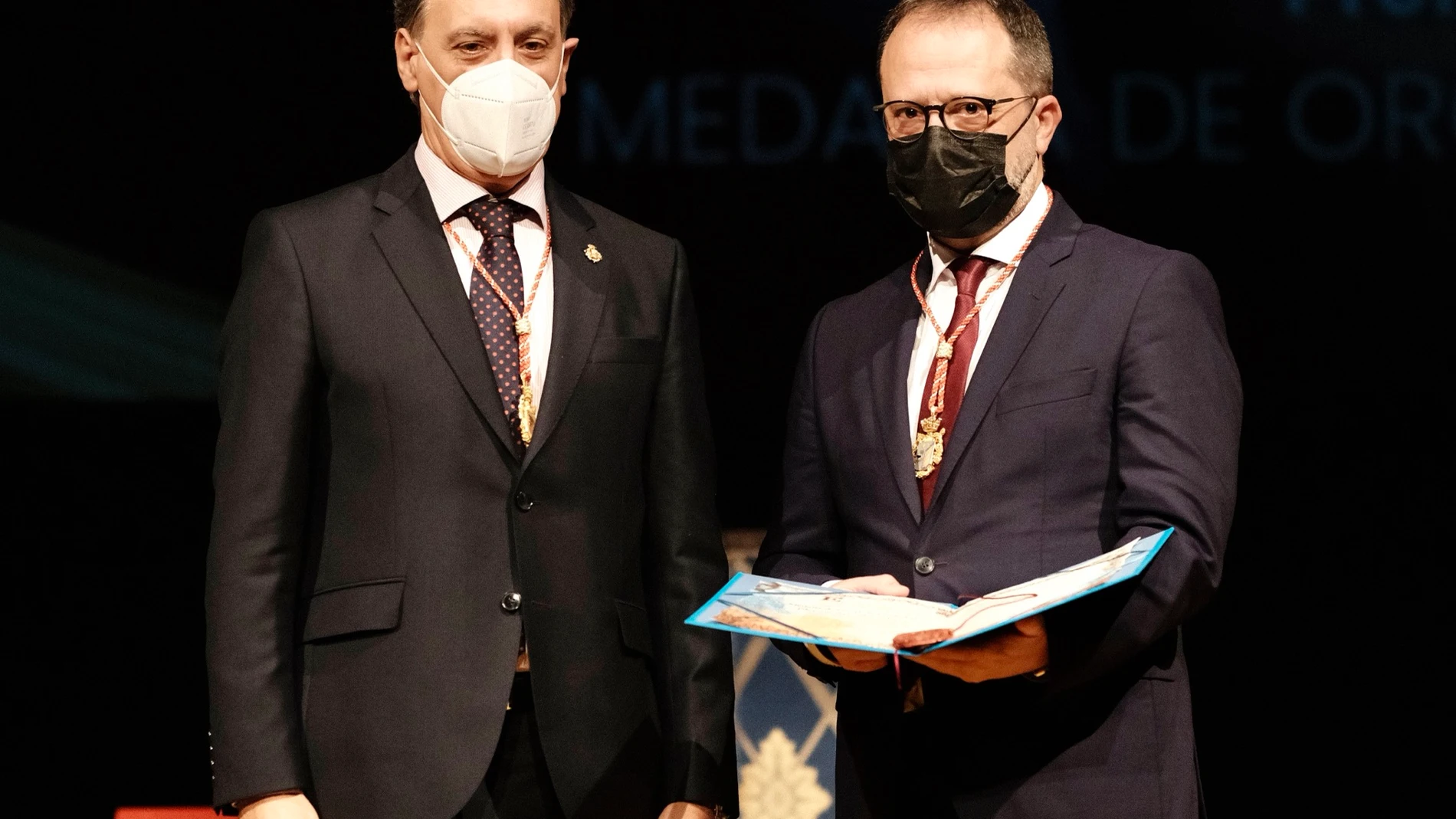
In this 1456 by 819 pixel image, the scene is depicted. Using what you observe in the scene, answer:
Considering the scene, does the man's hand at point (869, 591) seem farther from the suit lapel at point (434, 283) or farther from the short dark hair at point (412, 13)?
the short dark hair at point (412, 13)

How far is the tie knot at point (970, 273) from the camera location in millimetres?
2570

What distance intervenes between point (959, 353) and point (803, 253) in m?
1.75

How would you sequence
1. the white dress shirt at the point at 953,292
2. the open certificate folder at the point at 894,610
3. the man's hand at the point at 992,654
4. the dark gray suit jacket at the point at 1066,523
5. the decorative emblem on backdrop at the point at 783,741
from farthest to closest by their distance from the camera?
the decorative emblem on backdrop at the point at 783,741, the white dress shirt at the point at 953,292, the dark gray suit jacket at the point at 1066,523, the man's hand at the point at 992,654, the open certificate folder at the point at 894,610

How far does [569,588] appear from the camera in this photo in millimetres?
2439

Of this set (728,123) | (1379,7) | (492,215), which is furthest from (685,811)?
(1379,7)

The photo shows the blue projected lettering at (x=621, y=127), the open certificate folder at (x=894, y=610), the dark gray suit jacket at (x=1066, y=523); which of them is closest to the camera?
the open certificate folder at (x=894, y=610)

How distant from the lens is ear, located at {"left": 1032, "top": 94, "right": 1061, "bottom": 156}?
103 inches

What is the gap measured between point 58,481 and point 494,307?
7.10ft

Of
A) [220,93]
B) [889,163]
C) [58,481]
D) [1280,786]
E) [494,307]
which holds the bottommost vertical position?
[1280,786]

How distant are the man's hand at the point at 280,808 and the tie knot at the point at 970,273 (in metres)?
1.14

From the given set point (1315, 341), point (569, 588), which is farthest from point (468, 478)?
point (1315, 341)

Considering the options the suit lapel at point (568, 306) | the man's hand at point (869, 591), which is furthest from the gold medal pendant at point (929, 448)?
the suit lapel at point (568, 306)

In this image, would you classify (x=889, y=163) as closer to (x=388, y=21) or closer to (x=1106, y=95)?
(x=1106, y=95)

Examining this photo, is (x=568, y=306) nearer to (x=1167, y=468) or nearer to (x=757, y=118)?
(x=1167, y=468)
